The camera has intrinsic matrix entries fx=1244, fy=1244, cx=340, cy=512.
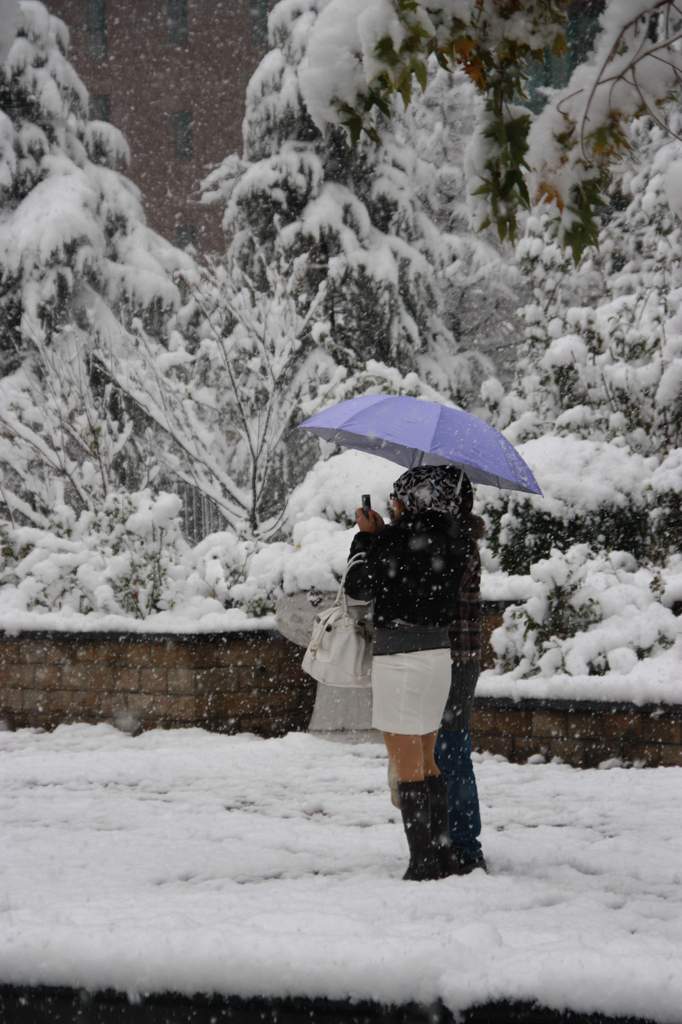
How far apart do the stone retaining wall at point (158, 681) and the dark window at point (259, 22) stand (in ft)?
84.2

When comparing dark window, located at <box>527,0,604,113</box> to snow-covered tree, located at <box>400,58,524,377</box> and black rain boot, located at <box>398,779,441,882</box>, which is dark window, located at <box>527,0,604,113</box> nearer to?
snow-covered tree, located at <box>400,58,524,377</box>

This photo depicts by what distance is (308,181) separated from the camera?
59.4 feet

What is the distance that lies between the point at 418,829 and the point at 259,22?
30544 millimetres

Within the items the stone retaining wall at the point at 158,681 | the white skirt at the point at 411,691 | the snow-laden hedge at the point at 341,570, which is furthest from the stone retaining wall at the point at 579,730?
the white skirt at the point at 411,691

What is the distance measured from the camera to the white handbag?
4617mm

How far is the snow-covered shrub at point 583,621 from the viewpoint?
7387 millimetres

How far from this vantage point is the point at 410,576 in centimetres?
441

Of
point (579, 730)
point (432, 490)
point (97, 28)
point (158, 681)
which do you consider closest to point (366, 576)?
point (432, 490)

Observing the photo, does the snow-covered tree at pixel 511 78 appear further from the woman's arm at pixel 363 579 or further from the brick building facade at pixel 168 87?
the brick building facade at pixel 168 87

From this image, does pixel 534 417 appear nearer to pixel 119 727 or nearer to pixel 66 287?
pixel 119 727

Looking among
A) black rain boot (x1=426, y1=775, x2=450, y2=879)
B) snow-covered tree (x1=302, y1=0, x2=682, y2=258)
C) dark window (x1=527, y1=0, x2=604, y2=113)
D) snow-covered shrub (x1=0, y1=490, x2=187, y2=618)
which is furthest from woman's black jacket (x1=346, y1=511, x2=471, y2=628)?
dark window (x1=527, y1=0, x2=604, y2=113)

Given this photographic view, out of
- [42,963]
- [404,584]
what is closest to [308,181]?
[404,584]

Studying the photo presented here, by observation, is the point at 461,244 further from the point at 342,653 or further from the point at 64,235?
the point at 342,653

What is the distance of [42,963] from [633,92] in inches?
116
